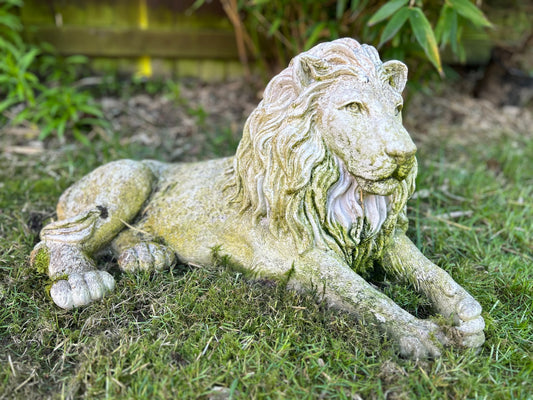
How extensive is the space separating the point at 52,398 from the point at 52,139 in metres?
2.83

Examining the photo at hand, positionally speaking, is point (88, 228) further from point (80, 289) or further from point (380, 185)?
point (380, 185)

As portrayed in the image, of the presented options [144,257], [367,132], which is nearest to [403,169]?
[367,132]

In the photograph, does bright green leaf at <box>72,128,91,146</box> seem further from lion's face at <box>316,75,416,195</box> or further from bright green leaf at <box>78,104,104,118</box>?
lion's face at <box>316,75,416,195</box>

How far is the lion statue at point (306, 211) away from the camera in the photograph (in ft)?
6.47

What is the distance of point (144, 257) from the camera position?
234cm

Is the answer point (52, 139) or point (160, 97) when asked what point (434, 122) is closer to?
point (160, 97)

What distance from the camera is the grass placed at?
185cm

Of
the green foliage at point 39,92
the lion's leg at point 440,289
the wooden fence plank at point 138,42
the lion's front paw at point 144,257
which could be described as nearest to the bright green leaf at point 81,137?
the green foliage at point 39,92

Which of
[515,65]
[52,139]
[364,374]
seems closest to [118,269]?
[364,374]

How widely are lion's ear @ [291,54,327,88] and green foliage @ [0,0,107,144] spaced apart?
2495 mm

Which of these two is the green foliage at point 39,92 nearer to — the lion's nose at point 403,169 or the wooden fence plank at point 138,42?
the wooden fence plank at point 138,42

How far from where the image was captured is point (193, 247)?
241 centimetres

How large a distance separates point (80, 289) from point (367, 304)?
1160mm

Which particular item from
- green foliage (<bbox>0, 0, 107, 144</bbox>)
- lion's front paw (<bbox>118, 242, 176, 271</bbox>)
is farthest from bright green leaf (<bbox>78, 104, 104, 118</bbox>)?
lion's front paw (<bbox>118, 242, 176, 271</bbox>)
